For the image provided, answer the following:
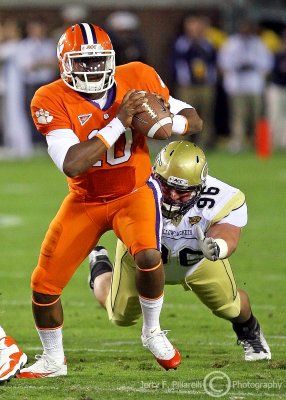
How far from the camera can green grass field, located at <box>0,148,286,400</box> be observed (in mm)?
4883

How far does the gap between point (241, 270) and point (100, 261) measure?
219 cm

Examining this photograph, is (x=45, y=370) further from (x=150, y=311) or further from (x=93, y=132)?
(x=93, y=132)

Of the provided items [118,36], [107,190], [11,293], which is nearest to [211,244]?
[107,190]

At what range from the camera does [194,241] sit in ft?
18.2

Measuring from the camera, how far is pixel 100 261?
6152 millimetres

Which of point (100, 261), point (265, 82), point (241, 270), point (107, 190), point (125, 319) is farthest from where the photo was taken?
point (265, 82)

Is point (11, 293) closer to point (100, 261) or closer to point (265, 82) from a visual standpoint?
point (100, 261)

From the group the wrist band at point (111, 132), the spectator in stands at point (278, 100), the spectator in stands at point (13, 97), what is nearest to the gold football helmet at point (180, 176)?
the wrist band at point (111, 132)

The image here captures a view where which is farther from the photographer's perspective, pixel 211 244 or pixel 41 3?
pixel 41 3

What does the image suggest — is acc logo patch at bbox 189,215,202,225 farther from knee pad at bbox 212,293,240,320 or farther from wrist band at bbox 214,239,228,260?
knee pad at bbox 212,293,240,320

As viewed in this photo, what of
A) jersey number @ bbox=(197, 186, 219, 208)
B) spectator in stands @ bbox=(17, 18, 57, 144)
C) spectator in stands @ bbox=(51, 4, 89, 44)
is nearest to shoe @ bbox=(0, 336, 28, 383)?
jersey number @ bbox=(197, 186, 219, 208)

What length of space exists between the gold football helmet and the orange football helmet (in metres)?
0.47

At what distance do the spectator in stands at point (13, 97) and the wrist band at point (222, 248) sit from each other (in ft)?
35.6

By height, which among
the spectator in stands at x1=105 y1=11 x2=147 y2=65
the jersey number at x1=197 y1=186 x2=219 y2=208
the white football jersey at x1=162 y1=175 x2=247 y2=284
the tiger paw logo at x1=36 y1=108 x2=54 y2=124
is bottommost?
the spectator in stands at x1=105 y1=11 x2=147 y2=65
